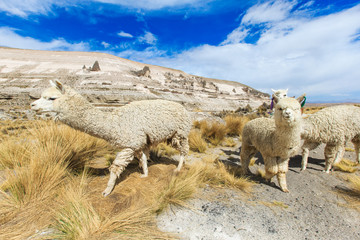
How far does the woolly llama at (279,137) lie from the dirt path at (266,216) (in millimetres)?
385

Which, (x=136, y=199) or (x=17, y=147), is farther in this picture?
(x=17, y=147)

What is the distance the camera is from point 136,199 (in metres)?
1.99

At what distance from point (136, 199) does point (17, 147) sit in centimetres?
269

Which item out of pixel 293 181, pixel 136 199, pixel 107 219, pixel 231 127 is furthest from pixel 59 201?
pixel 231 127

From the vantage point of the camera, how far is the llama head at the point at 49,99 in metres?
1.82

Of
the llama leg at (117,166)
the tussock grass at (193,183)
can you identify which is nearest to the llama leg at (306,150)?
the tussock grass at (193,183)

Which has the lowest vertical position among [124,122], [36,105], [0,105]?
[0,105]

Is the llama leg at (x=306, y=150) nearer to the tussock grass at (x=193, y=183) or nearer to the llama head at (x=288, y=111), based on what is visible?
the tussock grass at (x=193, y=183)

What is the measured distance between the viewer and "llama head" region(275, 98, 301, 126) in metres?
1.90

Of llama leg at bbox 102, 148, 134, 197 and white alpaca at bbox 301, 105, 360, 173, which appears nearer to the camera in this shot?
llama leg at bbox 102, 148, 134, 197

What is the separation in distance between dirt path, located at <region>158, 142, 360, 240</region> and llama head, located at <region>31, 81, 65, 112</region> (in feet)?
6.20

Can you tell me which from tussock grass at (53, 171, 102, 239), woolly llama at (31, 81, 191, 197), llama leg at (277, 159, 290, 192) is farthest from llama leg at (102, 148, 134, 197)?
llama leg at (277, 159, 290, 192)

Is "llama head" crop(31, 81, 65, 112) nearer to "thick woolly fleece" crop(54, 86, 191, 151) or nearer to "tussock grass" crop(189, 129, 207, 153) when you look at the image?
"thick woolly fleece" crop(54, 86, 191, 151)

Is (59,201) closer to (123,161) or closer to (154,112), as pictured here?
(123,161)
